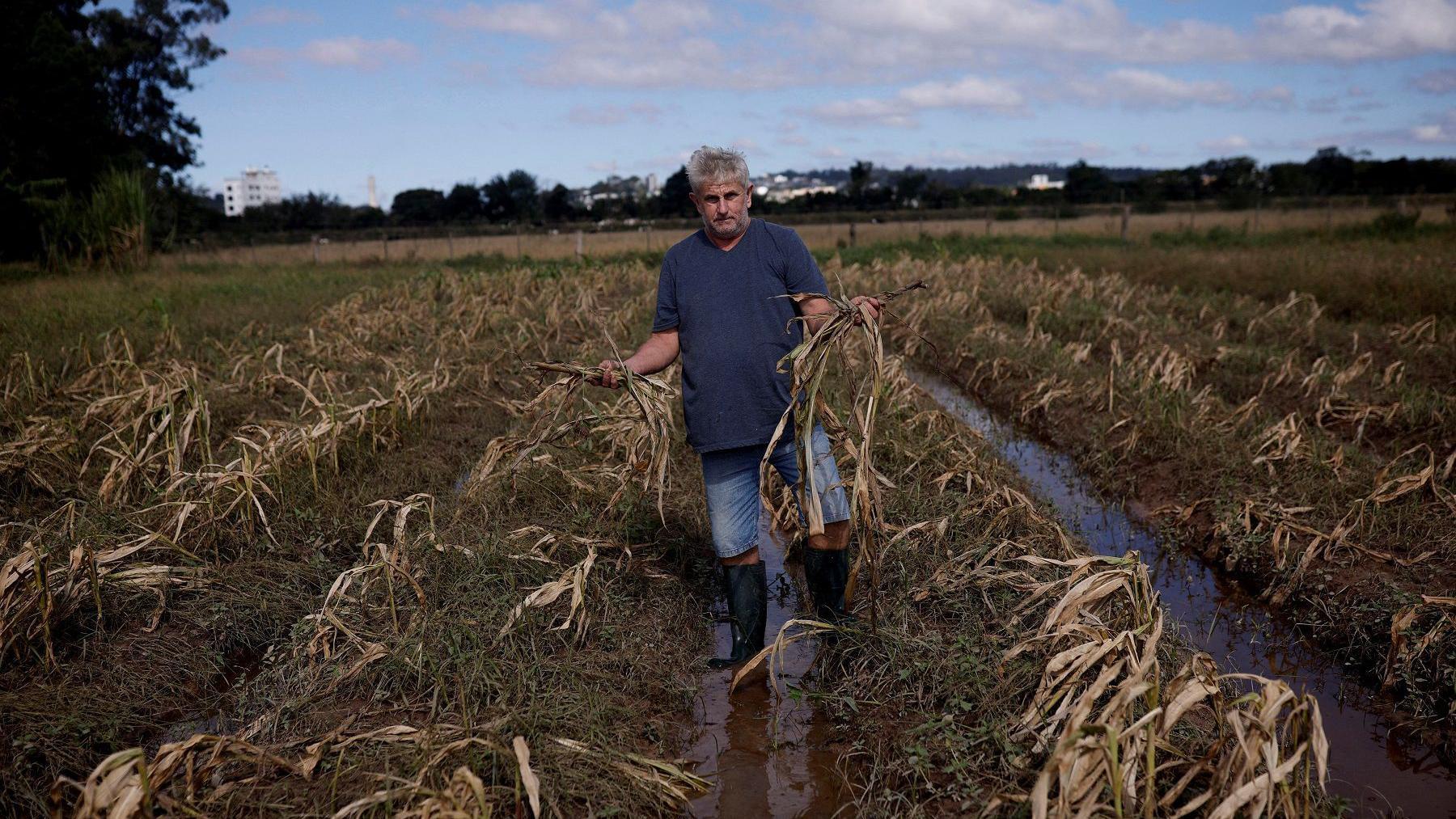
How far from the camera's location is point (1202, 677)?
2.68 metres

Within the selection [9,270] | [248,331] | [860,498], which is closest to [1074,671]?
[860,498]

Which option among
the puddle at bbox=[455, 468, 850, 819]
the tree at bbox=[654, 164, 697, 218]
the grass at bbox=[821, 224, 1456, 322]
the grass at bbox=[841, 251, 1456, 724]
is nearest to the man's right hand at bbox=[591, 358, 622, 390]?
the puddle at bbox=[455, 468, 850, 819]

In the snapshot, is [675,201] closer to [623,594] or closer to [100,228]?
[100,228]

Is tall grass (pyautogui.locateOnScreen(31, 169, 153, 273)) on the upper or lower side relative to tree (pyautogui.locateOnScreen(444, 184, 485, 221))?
lower

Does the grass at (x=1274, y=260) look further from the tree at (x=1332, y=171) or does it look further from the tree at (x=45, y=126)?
the tree at (x=1332, y=171)

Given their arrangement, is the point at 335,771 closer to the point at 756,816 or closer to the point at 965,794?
the point at 756,816

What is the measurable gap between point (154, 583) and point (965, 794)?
10.3ft

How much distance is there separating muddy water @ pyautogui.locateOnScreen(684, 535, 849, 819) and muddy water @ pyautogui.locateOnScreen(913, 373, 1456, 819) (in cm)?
132

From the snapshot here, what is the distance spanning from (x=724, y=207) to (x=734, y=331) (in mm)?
406

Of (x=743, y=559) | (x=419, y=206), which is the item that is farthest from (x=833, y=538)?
(x=419, y=206)

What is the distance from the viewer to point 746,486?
3.49m

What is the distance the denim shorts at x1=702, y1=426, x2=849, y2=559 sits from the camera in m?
3.42

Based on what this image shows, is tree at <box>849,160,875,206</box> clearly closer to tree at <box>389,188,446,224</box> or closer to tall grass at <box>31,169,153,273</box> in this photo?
tree at <box>389,188,446,224</box>

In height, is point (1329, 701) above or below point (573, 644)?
below
